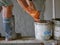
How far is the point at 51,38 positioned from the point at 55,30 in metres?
0.07

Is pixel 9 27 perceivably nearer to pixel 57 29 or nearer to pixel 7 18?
pixel 7 18

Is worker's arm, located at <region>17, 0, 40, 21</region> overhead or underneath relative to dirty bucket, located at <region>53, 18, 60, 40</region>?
overhead

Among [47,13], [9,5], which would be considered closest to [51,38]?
[47,13]

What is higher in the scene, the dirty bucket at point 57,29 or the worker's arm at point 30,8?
the worker's arm at point 30,8

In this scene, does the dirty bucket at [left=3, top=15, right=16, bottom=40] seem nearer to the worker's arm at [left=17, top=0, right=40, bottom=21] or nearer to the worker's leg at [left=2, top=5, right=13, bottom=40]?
the worker's leg at [left=2, top=5, right=13, bottom=40]

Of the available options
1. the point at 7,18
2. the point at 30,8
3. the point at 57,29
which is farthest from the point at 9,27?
the point at 57,29

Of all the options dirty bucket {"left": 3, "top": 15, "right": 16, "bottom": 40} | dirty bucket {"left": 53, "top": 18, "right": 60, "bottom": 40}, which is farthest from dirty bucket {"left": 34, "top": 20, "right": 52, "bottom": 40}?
dirty bucket {"left": 3, "top": 15, "right": 16, "bottom": 40}

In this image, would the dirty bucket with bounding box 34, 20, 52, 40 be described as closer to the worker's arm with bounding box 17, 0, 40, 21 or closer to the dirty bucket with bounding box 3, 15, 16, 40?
the worker's arm with bounding box 17, 0, 40, 21

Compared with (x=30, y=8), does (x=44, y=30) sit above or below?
below

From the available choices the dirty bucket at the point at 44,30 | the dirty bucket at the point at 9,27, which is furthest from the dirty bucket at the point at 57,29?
the dirty bucket at the point at 9,27

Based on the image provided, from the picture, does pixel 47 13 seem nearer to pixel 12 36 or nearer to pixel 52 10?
pixel 52 10

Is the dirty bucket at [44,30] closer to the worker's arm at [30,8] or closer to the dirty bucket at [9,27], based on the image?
the worker's arm at [30,8]

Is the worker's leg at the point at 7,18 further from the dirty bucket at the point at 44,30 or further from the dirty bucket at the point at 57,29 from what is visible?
the dirty bucket at the point at 57,29

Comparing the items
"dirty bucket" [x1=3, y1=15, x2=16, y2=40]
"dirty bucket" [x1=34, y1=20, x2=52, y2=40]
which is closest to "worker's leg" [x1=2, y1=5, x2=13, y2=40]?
"dirty bucket" [x1=3, y1=15, x2=16, y2=40]
